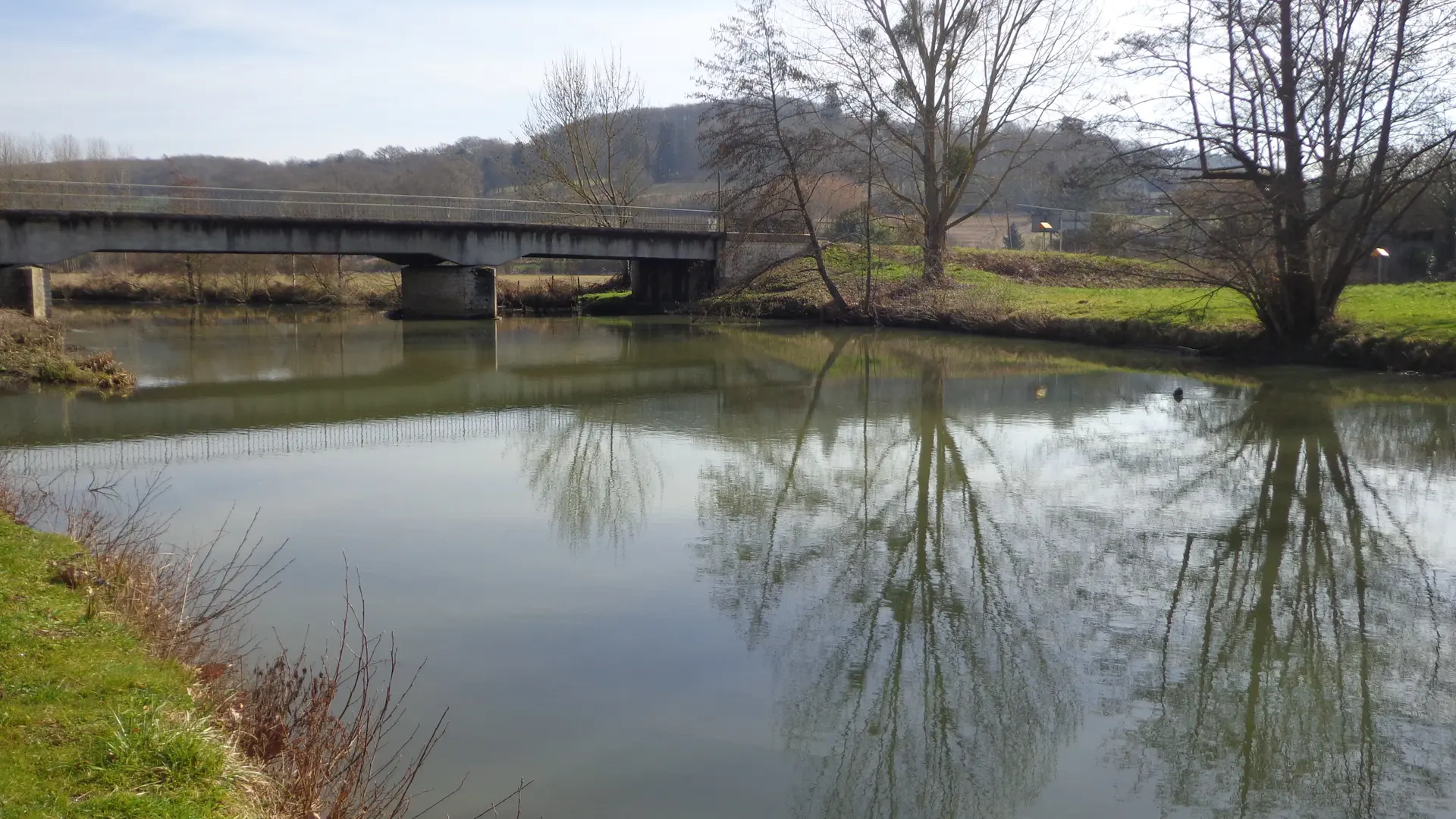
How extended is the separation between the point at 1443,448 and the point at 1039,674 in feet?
31.5

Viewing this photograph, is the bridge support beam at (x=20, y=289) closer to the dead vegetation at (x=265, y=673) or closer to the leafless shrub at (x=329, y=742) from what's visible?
the dead vegetation at (x=265, y=673)

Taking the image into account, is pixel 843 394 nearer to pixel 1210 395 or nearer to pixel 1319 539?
pixel 1210 395

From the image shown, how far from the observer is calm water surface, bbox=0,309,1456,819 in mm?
5562

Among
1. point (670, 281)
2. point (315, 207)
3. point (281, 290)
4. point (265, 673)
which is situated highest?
point (315, 207)

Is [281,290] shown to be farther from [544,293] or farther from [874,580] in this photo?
[874,580]

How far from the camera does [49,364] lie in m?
18.2

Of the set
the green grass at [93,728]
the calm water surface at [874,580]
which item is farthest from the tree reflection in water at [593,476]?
the green grass at [93,728]

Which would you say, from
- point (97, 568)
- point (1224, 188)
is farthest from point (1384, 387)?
point (97, 568)

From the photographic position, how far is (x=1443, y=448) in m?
13.6

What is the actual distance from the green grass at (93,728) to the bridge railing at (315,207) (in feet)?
89.5

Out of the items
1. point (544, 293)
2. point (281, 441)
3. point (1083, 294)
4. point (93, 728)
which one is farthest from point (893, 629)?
point (544, 293)

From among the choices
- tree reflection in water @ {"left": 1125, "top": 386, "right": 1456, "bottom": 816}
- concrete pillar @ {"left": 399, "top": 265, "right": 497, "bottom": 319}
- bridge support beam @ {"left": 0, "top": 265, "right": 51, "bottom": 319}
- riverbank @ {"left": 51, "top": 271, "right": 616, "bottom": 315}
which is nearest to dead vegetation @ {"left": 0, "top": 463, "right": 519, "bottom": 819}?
tree reflection in water @ {"left": 1125, "top": 386, "right": 1456, "bottom": 816}

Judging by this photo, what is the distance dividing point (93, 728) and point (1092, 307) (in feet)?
92.4

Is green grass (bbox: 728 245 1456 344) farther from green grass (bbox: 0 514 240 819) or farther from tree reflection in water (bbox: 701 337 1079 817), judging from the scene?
green grass (bbox: 0 514 240 819)
